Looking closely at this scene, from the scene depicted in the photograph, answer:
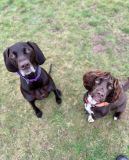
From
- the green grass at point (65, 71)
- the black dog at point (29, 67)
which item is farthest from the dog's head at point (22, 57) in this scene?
the green grass at point (65, 71)

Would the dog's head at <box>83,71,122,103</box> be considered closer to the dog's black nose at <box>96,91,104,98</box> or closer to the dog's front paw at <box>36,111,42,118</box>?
the dog's black nose at <box>96,91,104,98</box>

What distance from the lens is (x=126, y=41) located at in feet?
14.7

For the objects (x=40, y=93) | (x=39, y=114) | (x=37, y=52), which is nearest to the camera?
(x=37, y=52)

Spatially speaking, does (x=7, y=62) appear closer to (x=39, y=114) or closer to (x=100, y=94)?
(x=39, y=114)

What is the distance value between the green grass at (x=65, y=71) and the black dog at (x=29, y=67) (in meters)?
0.92

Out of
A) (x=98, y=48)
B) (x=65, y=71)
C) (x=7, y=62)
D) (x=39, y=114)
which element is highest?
(x=7, y=62)

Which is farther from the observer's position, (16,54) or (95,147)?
(95,147)

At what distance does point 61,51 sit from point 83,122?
237 centimetres

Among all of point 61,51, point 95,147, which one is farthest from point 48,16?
point 95,147

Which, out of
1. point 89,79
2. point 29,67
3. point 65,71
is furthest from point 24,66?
point 65,71

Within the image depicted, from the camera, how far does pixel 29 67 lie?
7.61 ft

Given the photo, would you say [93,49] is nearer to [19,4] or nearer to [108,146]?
[108,146]

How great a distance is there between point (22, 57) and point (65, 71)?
2.03 m

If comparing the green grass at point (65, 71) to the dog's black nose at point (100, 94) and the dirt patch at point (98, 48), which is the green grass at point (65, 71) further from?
the dog's black nose at point (100, 94)
